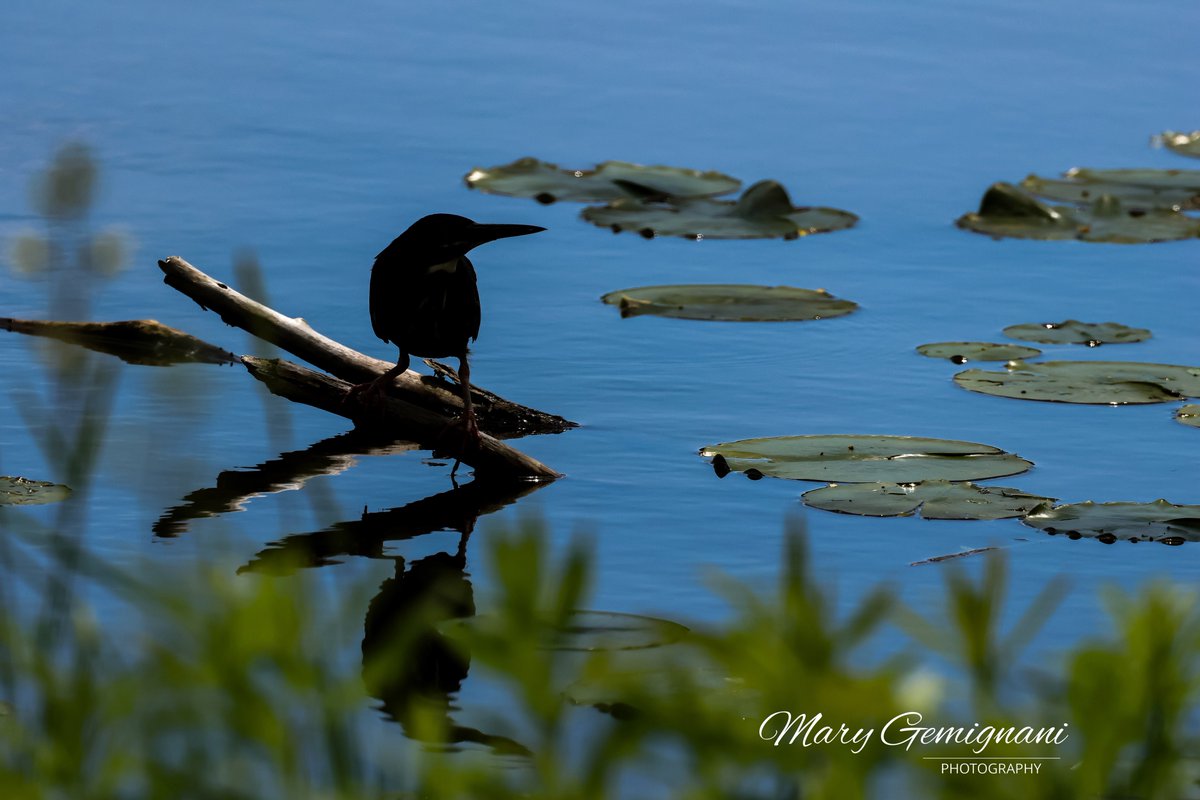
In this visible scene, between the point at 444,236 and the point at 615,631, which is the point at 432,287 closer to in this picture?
the point at 444,236

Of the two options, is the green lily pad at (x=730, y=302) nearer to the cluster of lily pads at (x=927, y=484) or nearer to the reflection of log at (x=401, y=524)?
the cluster of lily pads at (x=927, y=484)

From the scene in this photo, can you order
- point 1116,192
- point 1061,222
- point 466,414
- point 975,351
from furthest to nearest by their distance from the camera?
point 1116,192
point 1061,222
point 975,351
point 466,414

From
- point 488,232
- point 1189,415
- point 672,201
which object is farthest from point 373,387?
point 672,201

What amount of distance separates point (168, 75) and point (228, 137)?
1.88 meters

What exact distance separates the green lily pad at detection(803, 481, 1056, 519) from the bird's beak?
132 centimetres

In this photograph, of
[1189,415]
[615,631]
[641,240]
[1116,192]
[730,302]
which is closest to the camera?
[615,631]

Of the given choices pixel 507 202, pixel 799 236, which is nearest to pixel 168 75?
pixel 507 202

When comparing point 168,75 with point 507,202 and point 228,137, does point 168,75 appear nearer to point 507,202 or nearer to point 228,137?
point 228,137

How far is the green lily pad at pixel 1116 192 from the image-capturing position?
396 inches

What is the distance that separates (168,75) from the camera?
12234mm

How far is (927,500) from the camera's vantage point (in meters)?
5.56

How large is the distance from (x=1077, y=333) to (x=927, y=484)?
6.93 feet

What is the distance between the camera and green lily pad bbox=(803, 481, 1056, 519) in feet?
18.0

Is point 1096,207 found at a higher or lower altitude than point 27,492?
higher
